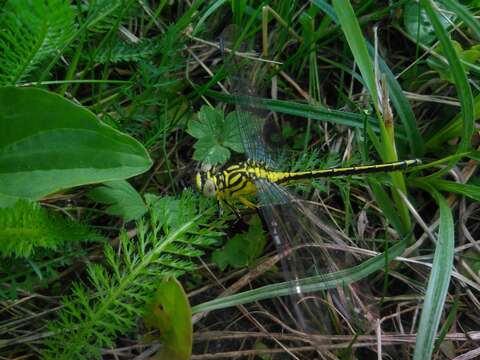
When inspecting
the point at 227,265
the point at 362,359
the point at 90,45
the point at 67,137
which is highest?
the point at 90,45

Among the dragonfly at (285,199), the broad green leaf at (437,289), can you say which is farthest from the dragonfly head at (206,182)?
the broad green leaf at (437,289)

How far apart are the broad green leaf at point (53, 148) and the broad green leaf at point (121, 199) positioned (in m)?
0.26

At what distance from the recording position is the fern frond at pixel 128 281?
1.87 meters

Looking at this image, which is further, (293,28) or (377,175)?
(293,28)

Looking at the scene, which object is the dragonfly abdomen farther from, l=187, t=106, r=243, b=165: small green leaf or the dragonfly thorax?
l=187, t=106, r=243, b=165: small green leaf

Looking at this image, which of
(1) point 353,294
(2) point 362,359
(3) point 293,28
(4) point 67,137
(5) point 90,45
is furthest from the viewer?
(3) point 293,28

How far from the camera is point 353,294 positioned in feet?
6.86

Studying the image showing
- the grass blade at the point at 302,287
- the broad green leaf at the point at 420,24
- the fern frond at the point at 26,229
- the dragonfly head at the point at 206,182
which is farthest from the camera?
the broad green leaf at the point at 420,24

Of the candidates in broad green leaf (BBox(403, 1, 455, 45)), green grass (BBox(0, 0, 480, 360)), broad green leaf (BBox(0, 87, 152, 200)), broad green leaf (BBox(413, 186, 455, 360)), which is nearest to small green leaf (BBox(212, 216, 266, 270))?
green grass (BBox(0, 0, 480, 360))

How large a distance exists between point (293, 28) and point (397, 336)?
1.42m

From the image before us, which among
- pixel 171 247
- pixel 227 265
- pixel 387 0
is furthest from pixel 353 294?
pixel 387 0

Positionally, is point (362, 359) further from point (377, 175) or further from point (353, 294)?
point (377, 175)

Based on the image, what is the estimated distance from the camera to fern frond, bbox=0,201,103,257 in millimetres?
1805

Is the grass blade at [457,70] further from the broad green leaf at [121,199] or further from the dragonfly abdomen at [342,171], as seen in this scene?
the broad green leaf at [121,199]
